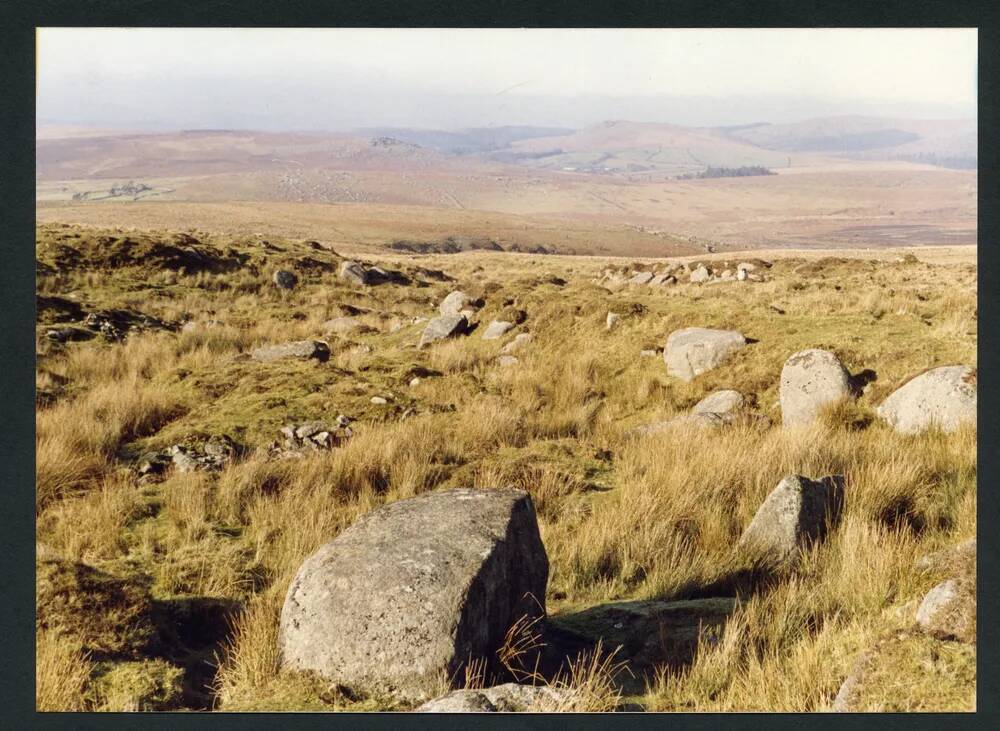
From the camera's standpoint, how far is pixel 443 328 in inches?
645

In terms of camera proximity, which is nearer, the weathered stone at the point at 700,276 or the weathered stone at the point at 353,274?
the weathered stone at the point at 700,276

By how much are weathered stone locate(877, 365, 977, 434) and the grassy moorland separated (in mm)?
271

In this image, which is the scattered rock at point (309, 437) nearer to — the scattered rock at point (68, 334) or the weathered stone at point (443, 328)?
the weathered stone at point (443, 328)

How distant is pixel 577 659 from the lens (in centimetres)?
437

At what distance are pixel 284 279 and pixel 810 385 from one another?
1929cm

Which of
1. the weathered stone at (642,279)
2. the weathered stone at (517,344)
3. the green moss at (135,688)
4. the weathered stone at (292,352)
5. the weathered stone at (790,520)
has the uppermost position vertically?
the weathered stone at (642,279)

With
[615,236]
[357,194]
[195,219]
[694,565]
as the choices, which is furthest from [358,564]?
[357,194]

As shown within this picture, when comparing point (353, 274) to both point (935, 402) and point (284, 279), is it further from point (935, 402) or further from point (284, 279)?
point (935, 402)

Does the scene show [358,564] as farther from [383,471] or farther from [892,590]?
[383,471]

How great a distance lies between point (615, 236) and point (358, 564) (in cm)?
10806

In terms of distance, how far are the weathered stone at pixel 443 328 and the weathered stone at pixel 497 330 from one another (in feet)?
2.47

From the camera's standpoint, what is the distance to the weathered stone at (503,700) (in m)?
3.59

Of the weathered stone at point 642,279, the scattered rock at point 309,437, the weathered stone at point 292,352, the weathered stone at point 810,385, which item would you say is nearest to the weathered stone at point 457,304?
the weathered stone at point 292,352

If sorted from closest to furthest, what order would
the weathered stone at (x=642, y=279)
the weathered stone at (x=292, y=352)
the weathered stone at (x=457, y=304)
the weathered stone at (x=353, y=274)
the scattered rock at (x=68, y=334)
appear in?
1. the weathered stone at (x=292, y=352)
2. the scattered rock at (x=68, y=334)
3. the weathered stone at (x=457, y=304)
4. the weathered stone at (x=642, y=279)
5. the weathered stone at (x=353, y=274)
